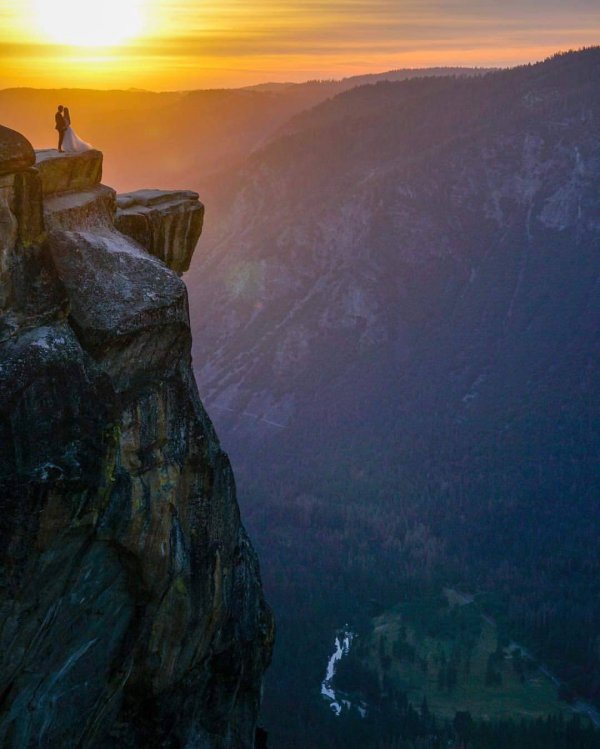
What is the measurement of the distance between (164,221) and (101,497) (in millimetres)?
10009

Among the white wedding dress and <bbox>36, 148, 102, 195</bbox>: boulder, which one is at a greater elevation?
the white wedding dress

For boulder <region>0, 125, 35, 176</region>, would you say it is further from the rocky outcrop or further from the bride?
the bride

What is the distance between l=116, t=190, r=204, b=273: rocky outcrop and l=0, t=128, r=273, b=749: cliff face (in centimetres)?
26

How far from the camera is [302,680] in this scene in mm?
90562

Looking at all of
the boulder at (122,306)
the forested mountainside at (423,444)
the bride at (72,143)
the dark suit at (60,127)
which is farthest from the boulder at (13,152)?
the forested mountainside at (423,444)

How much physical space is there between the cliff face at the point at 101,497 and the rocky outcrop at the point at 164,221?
10.4 inches

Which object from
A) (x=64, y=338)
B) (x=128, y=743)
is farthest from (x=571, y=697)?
(x=64, y=338)

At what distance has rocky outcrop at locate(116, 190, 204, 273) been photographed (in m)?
29.2

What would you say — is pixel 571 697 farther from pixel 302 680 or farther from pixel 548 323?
pixel 548 323

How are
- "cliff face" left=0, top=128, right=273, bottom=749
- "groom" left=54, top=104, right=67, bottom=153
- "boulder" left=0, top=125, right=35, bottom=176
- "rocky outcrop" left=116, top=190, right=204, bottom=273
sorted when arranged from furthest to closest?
"groom" left=54, top=104, right=67, bottom=153, "rocky outcrop" left=116, top=190, right=204, bottom=273, "boulder" left=0, top=125, right=35, bottom=176, "cliff face" left=0, top=128, right=273, bottom=749

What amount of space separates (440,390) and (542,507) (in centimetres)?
4013

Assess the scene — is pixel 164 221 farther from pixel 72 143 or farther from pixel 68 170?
pixel 68 170

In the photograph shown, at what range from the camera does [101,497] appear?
22594 mm

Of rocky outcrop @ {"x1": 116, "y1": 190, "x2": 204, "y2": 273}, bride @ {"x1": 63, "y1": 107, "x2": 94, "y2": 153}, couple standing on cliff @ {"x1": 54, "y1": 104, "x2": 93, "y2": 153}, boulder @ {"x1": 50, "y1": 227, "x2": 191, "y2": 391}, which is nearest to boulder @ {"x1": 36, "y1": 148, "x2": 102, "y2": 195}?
couple standing on cliff @ {"x1": 54, "y1": 104, "x2": 93, "y2": 153}
